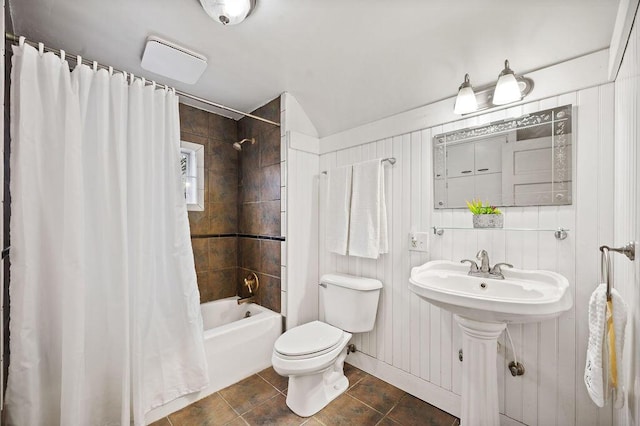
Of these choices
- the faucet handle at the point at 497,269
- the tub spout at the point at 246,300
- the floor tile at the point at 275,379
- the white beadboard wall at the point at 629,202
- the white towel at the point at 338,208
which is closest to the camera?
the white beadboard wall at the point at 629,202

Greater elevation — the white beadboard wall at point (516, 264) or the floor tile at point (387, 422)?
the white beadboard wall at point (516, 264)

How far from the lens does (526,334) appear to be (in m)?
1.35

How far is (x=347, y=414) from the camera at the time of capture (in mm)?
1569

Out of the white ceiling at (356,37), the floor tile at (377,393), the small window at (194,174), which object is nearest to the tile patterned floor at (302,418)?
the floor tile at (377,393)

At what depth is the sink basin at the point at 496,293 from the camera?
0.99 meters

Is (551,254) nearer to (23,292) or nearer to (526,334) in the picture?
(526,334)

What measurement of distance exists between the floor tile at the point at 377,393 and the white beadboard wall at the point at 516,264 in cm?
7

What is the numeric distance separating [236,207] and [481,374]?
2362 millimetres

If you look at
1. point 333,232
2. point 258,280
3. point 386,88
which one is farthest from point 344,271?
point 386,88

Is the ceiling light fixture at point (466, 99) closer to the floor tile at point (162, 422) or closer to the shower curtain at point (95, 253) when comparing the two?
the shower curtain at point (95, 253)

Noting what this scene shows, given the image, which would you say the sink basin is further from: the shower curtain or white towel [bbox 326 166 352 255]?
the shower curtain

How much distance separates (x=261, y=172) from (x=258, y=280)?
3.25ft

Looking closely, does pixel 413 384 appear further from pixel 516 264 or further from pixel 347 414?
pixel 516 264

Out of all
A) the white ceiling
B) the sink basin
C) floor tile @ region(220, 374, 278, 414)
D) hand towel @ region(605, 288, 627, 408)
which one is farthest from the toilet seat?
the white ceiling
